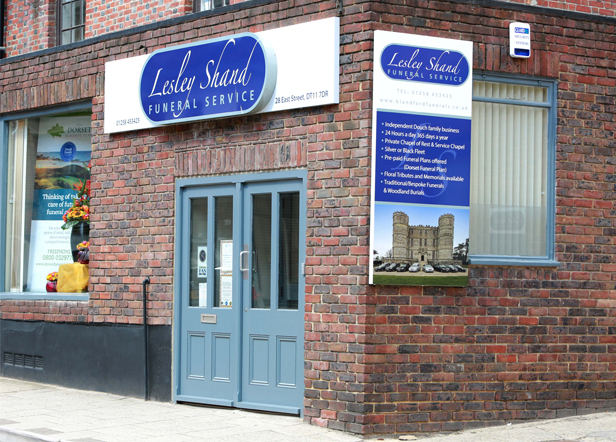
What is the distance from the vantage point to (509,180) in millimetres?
8500

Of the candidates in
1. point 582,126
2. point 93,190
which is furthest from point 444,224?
point 93,190

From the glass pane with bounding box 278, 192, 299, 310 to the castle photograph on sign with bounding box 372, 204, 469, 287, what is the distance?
3.51ft

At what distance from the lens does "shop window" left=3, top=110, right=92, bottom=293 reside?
11.0 metres

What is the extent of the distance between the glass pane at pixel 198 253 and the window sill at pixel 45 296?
1.82 meters

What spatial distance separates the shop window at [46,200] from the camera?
1098 centimetres

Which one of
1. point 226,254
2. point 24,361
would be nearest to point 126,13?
point 226,254

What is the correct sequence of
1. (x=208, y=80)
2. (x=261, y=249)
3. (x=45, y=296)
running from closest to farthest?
(x=261, y=249)
(x=208, y=80)
(x=45, y=296)

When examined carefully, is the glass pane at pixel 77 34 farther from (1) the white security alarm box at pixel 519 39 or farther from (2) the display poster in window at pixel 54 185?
(1) the white security alarm box at pixel 519 39

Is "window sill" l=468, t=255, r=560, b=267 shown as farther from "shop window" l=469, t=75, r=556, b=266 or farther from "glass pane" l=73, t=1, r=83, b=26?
"glass pane" l=73, t=1, r=83, b=26

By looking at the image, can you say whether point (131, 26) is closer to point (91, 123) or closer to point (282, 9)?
point (91, 123)

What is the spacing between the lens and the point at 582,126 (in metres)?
8.55

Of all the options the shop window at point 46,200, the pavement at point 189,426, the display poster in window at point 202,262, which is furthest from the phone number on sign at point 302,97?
the shop window at point 46,200

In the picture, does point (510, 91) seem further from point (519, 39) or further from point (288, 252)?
point (288, 252)

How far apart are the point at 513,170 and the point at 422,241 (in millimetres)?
1488
